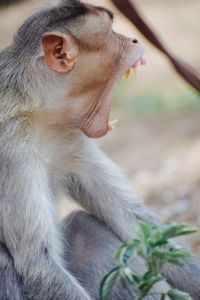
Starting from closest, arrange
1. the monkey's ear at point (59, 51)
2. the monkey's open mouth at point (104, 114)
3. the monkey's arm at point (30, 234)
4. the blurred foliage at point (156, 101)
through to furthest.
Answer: the monkey's arm at point (30, 234) < the monkey's ear at point (59, 51) < the monkey's open mouth at point (104, 114) < the blurred foliage at point (156, 101)

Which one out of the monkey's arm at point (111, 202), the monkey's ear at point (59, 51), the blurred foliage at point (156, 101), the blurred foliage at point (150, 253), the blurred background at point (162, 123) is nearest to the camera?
the blurred foliage at point (150, 253)

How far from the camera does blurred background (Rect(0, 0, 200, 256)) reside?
7676 millimetres

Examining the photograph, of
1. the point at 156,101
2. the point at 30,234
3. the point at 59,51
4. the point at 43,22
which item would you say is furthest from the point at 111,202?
the point at 156,101

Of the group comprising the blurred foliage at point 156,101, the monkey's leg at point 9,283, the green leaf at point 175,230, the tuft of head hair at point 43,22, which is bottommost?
the blurred foliage at point 156,101

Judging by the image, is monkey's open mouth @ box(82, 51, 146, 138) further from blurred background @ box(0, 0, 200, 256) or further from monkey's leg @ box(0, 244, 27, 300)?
monkey's leg @ box(0, 244, 27, 300)

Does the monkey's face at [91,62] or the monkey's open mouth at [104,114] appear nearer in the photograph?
the monkey's face at [91,62]

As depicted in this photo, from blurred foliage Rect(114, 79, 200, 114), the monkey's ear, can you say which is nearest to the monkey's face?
the monkey's ear

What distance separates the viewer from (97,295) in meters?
4.99

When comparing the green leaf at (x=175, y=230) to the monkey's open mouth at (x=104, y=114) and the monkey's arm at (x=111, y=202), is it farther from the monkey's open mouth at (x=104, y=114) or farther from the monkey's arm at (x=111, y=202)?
the monkey's arm at (x=111, y=202)

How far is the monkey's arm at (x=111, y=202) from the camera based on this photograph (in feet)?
17.4

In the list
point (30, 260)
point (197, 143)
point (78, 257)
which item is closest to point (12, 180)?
point (30, 260)

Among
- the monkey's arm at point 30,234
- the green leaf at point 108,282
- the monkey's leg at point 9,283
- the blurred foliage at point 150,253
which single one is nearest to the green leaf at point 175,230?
the blurred foliage at point 150,253

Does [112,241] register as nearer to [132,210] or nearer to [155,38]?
[132,210]

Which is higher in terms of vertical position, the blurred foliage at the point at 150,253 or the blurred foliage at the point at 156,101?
the blurred foliage at the point at 150,253
